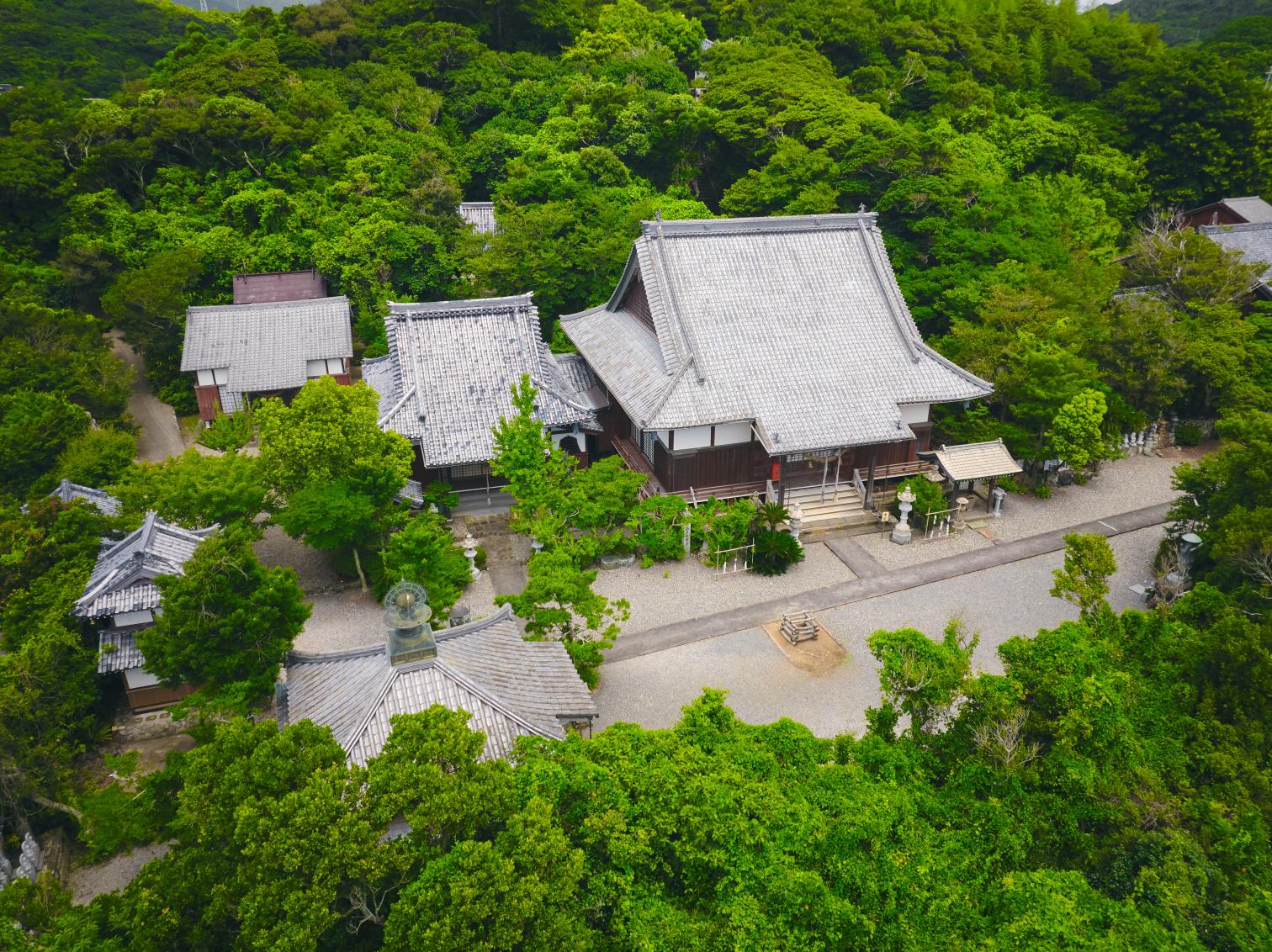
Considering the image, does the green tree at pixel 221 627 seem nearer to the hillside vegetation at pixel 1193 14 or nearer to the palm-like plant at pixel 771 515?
the palm-like plant at pixel 771 515

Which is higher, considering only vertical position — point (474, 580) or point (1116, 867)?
point (1116, 867)

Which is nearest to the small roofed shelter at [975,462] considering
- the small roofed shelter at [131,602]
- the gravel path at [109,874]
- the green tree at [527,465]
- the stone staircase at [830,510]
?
the stone staircase at [830,510]

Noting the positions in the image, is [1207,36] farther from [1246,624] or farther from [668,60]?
[1246,624]

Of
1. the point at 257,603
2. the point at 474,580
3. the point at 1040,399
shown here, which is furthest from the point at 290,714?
the point at 1040,399

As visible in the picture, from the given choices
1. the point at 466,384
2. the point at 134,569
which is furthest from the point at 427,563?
the point at 466,384

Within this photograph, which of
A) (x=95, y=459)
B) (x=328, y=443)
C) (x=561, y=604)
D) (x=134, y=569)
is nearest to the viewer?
(x=561, y=604)

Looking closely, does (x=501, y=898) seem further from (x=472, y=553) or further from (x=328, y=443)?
(x=472, y=553)
